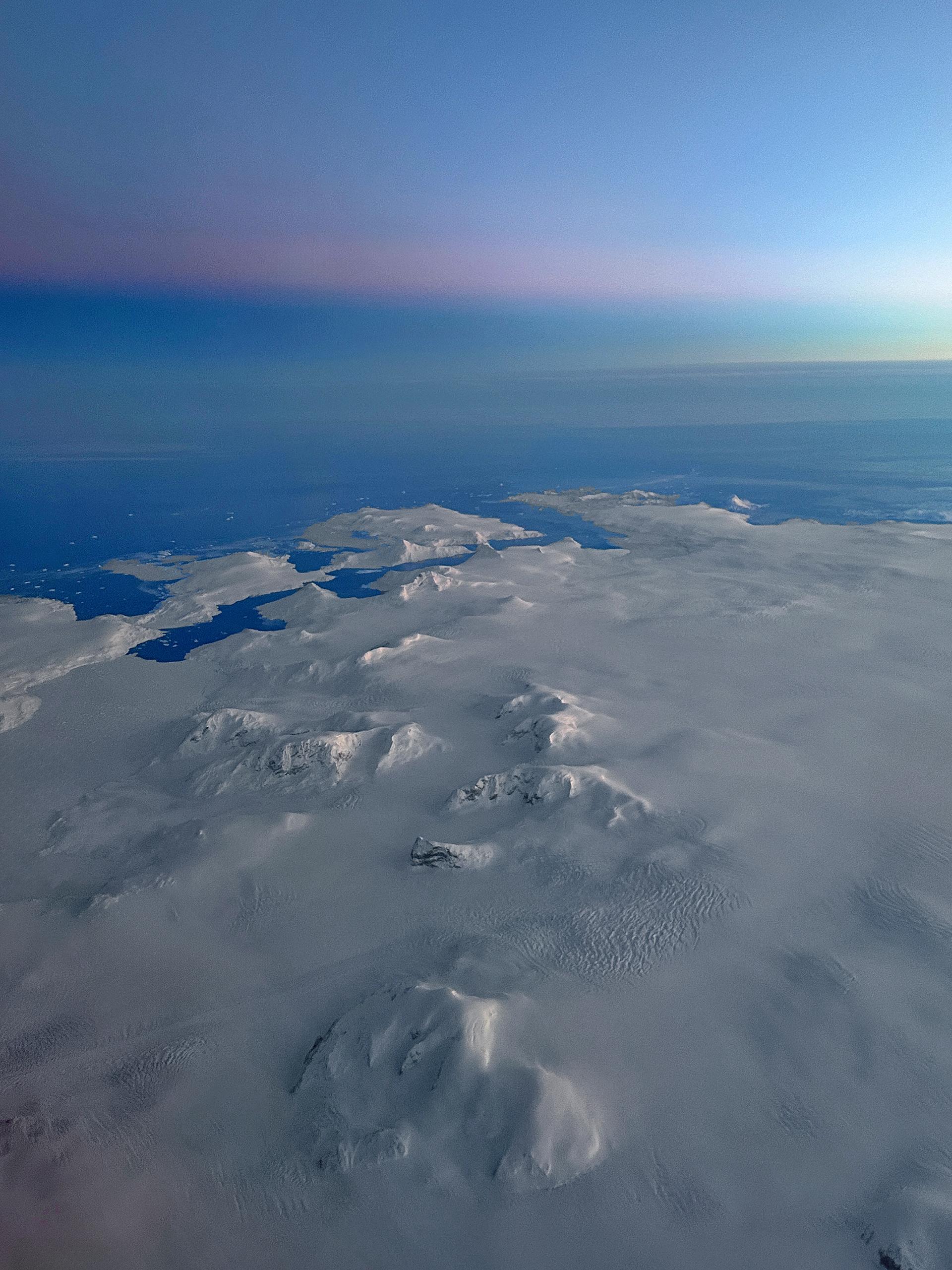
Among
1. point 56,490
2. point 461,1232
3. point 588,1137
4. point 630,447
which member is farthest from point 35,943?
point 630,447

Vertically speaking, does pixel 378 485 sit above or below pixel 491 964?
below

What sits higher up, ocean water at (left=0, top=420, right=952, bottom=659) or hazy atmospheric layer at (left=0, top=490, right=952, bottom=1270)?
hazy atmospheric layer at (left=0, top=490, right=952, bottom=1270)

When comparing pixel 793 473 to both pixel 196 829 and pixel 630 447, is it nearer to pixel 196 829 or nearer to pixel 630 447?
pixel 630 447

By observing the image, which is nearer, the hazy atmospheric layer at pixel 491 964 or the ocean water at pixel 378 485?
the hazy atmospheric layer at pixel 491 964

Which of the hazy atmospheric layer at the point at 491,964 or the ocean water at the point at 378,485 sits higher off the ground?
the hazy atmospheric layer at the point at 491,964

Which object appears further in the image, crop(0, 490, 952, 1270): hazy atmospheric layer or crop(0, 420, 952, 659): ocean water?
crop(0, 420, 952, 659): ocean water
